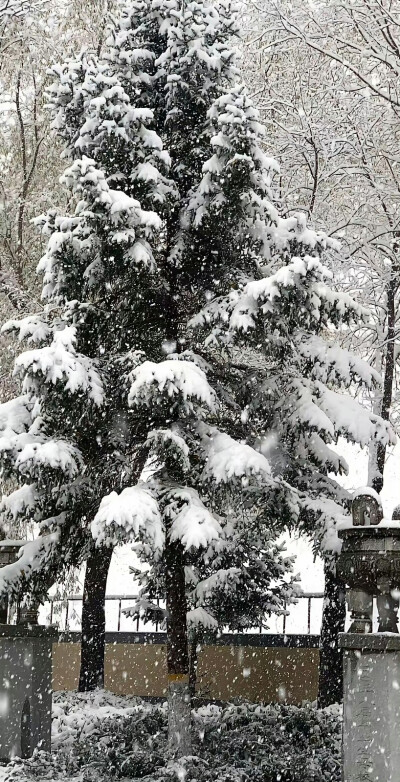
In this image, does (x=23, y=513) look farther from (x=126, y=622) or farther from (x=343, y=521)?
(x=126, y=622)

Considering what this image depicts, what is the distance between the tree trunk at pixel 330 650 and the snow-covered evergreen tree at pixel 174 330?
94.0 inches

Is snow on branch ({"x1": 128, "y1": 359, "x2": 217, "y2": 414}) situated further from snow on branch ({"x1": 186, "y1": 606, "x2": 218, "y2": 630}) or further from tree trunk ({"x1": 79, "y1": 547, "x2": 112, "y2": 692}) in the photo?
tree trunk ({"x1": 79, "y1": 547, "x2": 112, "y2": 692})

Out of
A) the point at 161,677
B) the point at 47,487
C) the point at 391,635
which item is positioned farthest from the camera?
the point at 161,677

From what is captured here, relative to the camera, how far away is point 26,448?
27.7ft

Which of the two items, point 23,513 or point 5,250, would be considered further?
point 5,250

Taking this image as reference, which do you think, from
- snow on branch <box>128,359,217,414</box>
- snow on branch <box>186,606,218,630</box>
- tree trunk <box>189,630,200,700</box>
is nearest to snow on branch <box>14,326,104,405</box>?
snow on branch <box>128,359,217,414</box>

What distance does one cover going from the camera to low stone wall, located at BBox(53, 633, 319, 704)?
13977mm

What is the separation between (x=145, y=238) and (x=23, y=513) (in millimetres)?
3262

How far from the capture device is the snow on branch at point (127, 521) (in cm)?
783

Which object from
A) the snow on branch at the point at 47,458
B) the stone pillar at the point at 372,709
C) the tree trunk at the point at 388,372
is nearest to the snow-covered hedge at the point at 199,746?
the stone pillar at the point at 372,709

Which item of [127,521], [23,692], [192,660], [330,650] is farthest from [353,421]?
[192,660]

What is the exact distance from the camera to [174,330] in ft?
34.5

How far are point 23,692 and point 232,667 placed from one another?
514cm

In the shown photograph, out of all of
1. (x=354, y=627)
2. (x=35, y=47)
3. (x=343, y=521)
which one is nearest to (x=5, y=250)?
(x=35, y=47)
